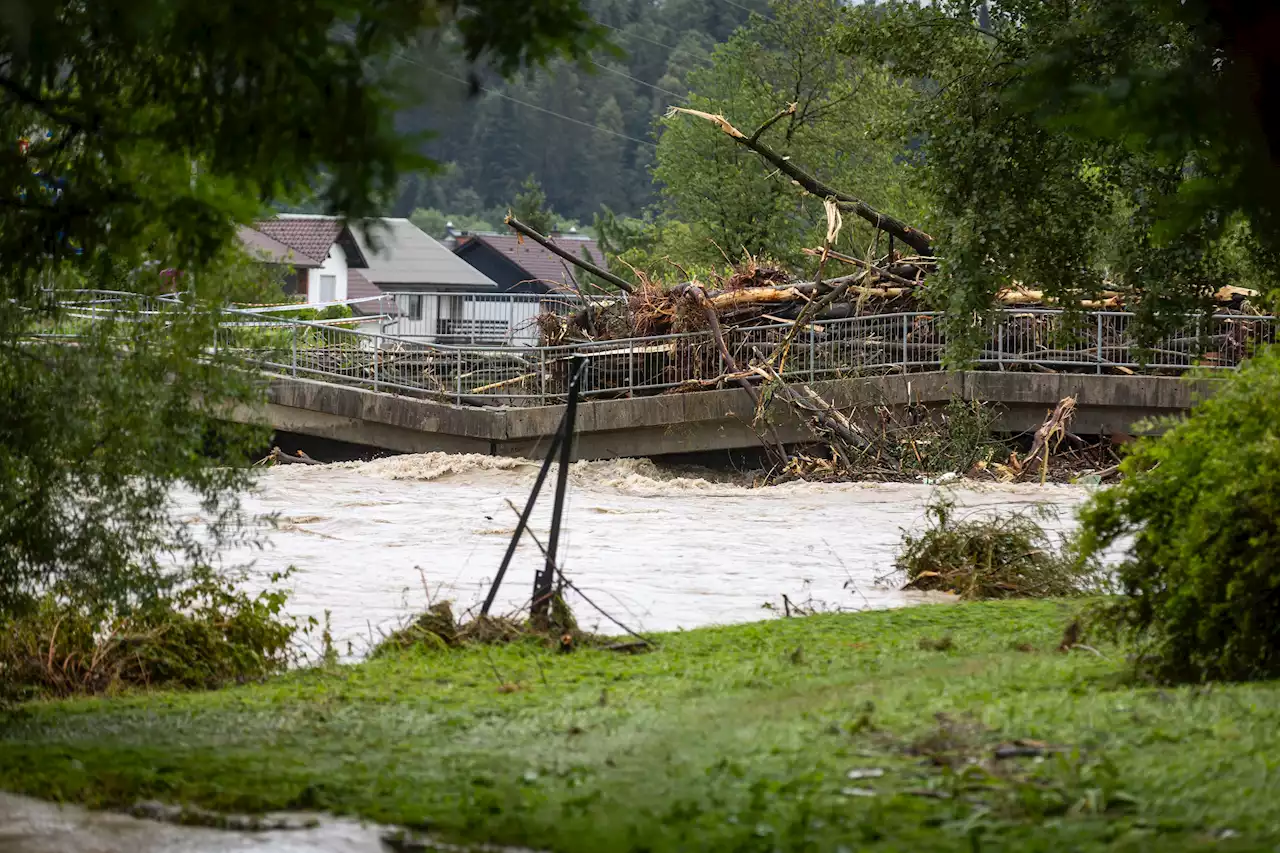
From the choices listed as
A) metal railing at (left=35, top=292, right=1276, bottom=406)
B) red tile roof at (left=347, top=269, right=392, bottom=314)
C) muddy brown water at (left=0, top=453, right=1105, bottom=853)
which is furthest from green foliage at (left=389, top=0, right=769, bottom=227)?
muddy brown water at (left=0, top=453, right=1105, bottom=853)

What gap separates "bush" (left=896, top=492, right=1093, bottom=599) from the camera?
14.3 m

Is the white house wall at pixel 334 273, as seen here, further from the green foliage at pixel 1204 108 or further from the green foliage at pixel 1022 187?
the green foliage at pixel 1204 108

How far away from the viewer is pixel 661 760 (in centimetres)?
671

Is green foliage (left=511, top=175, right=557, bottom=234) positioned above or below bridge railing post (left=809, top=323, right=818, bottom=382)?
above

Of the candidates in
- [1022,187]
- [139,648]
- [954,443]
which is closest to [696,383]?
[954,443]

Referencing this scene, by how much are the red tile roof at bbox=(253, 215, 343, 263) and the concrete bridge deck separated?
4282 centimetres

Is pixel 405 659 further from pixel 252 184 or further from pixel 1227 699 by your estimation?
pixel 1227 699

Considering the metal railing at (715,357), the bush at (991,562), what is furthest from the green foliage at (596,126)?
the bush at (991,562)

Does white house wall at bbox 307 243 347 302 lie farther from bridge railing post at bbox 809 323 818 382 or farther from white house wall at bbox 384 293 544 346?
bridge railing post at bbox 809 323 818 382

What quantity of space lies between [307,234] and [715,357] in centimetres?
4962

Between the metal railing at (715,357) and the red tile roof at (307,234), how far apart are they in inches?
1666

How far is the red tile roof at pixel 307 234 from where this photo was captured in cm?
7275

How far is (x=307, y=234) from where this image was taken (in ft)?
245

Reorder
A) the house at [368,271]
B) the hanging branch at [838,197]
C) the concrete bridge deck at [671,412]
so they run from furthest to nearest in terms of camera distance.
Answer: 1. the house at [368,271]
2. the concrete bridge deck at [671,412]
3. the hanging branch at [838,197]
